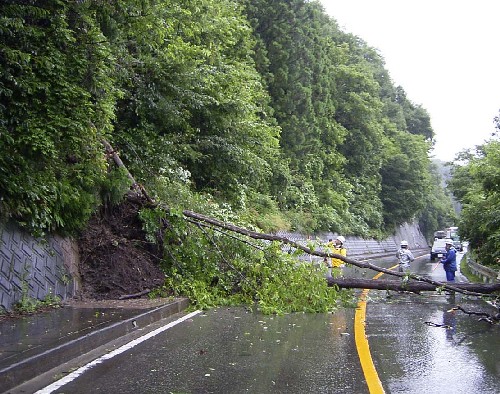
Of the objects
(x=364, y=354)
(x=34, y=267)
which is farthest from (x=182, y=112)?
(x=364, y=354)

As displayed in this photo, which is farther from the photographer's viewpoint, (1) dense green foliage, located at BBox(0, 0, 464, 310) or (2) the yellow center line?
(1) dense green foliage, located at BBox(0, 0, 464, 310)

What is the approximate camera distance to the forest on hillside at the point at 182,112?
35.7 feet

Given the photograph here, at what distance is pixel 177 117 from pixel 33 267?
10.1 m

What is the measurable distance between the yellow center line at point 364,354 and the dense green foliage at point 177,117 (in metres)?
1.43

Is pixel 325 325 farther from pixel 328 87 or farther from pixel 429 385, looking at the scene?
pixel 328 87

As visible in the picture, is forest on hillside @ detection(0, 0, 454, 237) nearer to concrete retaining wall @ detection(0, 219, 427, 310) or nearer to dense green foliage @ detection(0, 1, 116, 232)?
dense green foliage @ detection(0, 1, 116, 232)

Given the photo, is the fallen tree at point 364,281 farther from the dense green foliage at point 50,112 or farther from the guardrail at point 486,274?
the guardrail at point 486,274

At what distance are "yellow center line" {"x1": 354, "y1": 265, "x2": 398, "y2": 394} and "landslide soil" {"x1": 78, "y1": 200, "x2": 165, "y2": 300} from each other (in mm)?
4232

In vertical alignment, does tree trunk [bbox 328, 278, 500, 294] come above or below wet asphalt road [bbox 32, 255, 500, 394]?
above

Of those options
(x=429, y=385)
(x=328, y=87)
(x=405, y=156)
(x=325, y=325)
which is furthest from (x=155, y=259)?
(x=405, y=156)

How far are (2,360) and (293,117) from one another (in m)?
30.6

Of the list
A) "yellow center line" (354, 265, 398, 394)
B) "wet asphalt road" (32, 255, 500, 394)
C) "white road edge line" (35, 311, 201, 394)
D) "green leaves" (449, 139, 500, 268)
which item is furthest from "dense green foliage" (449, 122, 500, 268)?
"white road edge line" (35, 311, 201, 394)

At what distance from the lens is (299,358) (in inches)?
298

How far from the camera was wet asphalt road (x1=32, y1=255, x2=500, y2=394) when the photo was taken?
20.4 ft
